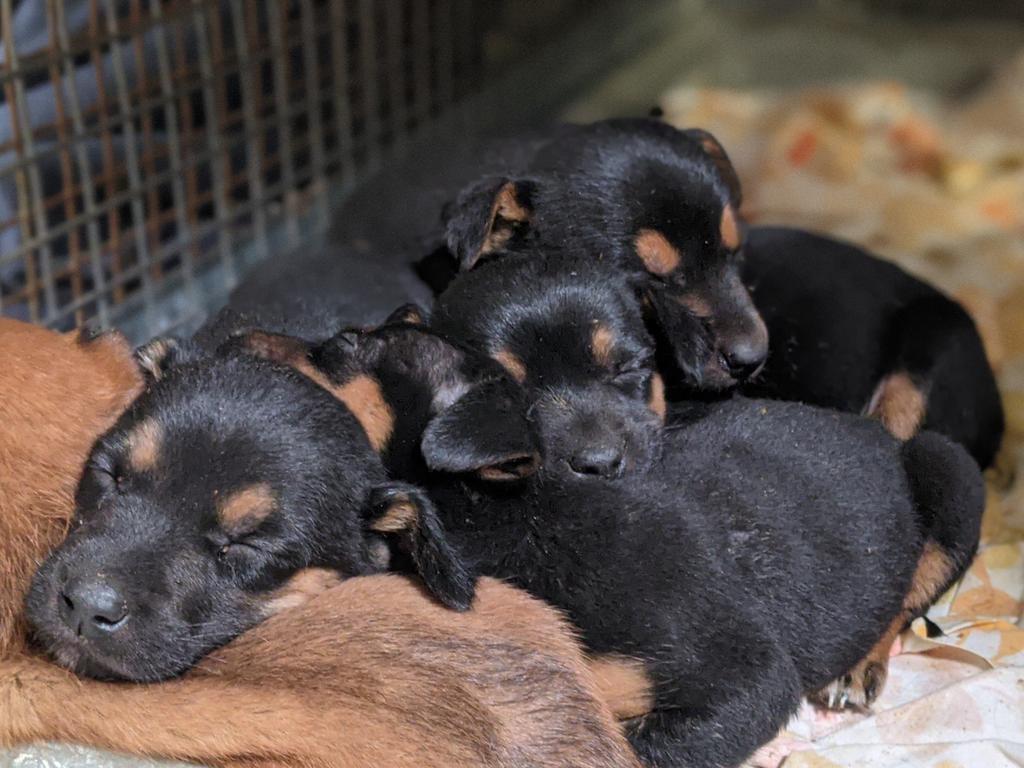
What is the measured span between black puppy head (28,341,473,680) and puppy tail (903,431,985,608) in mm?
1466

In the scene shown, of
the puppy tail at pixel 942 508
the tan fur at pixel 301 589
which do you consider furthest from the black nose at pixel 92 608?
the puppy tail at pixel 942 508

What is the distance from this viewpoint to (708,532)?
3096 millimetres

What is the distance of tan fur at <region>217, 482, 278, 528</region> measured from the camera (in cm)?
275

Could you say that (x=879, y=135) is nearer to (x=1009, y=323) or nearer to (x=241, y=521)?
(x=1009, y=323)

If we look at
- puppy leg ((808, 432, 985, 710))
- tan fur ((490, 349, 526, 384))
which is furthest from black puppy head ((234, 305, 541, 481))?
puppy leg ((808, 432, 985, 710))

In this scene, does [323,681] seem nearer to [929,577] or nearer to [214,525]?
[214,525]

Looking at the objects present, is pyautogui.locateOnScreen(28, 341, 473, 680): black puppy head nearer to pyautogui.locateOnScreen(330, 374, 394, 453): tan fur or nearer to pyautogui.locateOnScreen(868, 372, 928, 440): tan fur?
pyautogui.locateOnScreen(330, 374, 394, 453): tan fur

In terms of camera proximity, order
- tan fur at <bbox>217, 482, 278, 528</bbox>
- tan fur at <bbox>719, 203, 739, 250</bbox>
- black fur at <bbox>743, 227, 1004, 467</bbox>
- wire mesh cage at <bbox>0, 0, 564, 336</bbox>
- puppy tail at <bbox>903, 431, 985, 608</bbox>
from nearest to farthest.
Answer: tan fur at <bbox>217, 482, 278, 528</bbox> < puppy tail at <bbox>903, 431, 985, 608</bbox> < tan fur at <bbox>719, 203, 739, 250</bbox> < black fur at <bbox>743, 227, 1004, 467</bbox> < wire mesh cage at <bbox>0, 0, 564, 336</bbox>

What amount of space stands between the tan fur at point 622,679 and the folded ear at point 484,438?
476 millimetres

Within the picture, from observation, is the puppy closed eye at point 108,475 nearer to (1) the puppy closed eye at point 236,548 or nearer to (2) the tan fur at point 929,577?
(1) the puppy closed eye at point 236,548

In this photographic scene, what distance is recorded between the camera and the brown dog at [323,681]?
2.57 metres

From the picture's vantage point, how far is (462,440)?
9.46 feet

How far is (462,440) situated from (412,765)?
719mm

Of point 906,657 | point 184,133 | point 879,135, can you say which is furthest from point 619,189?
point 879,135
